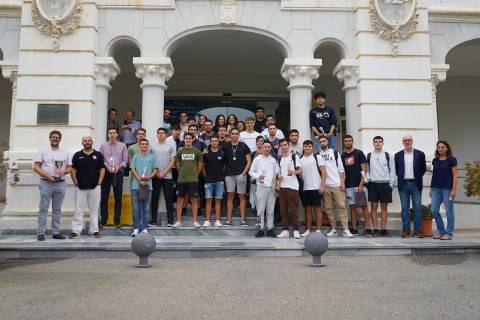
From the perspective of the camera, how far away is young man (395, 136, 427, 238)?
29.5 feet

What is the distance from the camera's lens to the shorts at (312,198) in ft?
29.2

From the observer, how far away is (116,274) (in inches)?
224

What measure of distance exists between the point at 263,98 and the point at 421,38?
6.14 metres

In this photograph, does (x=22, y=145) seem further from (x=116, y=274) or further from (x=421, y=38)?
(x=421, y=38)

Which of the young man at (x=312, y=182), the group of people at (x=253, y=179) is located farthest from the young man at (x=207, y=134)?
the young man at (x=312, y=182)

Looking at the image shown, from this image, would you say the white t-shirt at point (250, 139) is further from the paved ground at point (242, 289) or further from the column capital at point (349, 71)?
the paved ground at point (242, 289)

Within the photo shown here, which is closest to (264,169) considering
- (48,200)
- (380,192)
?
(380,192)

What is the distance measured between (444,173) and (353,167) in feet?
5.77

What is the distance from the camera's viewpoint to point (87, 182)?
8.74m

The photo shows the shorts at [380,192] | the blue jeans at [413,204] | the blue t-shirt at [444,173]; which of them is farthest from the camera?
the shorts at [380,192]

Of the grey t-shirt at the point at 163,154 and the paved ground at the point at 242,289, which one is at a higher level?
the grey t-shirt at the point at 163,154

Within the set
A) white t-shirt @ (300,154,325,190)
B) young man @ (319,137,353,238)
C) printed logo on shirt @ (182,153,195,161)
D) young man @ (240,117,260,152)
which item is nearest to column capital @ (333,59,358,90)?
young man @ (319,137,353,238)

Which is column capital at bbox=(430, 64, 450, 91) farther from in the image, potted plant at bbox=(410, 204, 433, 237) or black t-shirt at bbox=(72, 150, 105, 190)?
black t-shirt at bbox=(72, 150, 105, 190)

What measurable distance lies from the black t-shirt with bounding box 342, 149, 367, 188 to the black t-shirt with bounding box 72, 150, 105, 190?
5166 mm
